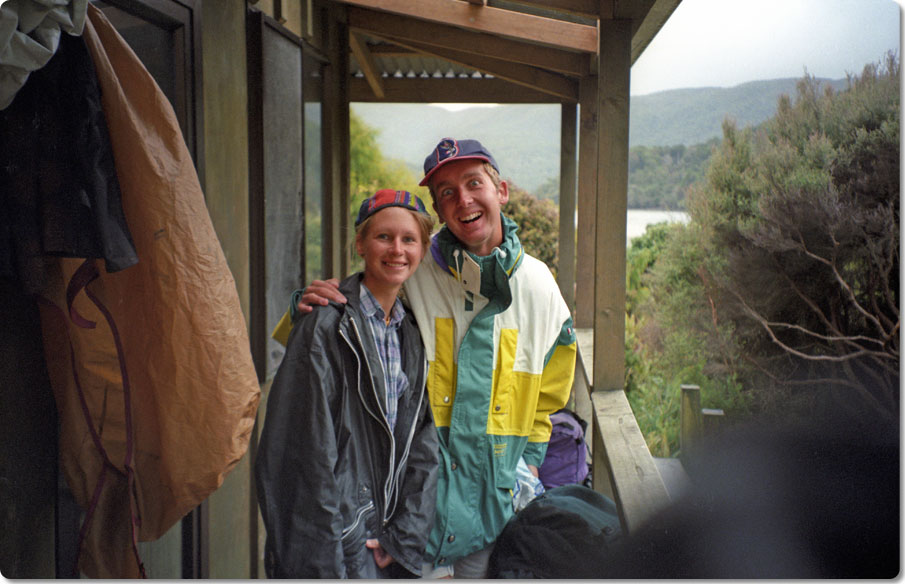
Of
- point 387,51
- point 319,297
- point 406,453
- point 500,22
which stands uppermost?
point 387,51

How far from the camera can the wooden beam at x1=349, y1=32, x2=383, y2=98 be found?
4.74 meters

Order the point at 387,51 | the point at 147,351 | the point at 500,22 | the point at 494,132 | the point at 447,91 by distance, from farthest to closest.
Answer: the point at 494,132 → the point at 447,91 → the point at 387,51 → the point at 500,22 → the point at 147,351

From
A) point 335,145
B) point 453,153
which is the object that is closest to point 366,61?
point 335,145

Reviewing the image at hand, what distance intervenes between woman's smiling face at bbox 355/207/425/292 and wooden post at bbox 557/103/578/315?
456 cm

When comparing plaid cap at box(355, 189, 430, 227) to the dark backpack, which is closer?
plaid cap at box(355, 189, 430, 227)

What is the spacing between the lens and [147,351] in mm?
1394

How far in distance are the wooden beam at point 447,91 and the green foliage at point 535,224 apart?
173 inches

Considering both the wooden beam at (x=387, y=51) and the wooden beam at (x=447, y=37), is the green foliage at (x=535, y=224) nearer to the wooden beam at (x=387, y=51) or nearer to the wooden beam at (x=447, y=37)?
the wooden beam at (x=387, y=51)

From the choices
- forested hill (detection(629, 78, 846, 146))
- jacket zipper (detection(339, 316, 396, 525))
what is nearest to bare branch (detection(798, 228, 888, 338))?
forested hill (detection(629, 78, 846, 146))

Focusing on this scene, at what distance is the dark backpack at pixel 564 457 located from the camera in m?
2.88

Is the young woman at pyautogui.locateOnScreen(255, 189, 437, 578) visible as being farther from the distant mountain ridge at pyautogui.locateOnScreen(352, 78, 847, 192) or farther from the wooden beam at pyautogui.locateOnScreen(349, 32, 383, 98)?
the distant mountain ridge at pyautogui.locateOnScreen(352, 78, 847, 192)

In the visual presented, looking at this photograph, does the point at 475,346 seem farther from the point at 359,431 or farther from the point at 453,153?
the point at 453,153

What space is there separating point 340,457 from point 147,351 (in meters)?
0.46

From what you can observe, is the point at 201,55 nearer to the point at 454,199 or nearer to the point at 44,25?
the point at 454,199
